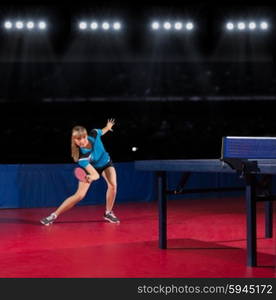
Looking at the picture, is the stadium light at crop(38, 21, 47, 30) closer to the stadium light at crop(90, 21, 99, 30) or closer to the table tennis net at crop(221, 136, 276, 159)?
the stadium light at crop(90, 21, 99, 30)

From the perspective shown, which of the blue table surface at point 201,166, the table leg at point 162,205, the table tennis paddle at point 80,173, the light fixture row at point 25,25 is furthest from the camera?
the light fixture row at point 25,25

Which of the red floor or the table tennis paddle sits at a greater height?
the table tennis paddle

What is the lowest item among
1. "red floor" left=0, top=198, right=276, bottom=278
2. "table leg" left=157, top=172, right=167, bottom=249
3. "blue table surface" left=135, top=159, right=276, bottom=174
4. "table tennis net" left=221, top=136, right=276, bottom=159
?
"red floor" left=0, top=198, right=276, bottom=278

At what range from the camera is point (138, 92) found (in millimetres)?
22156

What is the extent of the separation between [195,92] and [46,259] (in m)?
16.0

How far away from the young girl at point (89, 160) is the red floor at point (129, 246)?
431 mm

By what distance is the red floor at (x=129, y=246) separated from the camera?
6234 mm

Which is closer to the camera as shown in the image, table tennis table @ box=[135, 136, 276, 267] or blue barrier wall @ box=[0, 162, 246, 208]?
table tennis table @ box=[135, 136, 276, 267]

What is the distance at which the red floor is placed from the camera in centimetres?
623

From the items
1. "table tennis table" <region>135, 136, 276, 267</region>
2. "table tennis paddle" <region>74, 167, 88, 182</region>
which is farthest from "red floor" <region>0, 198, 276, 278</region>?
"table tennis paddle" <region>74, 167, 88, 182</region>

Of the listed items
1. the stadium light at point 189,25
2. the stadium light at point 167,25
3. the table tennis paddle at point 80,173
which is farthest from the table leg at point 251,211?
the stadium light at point 167,25

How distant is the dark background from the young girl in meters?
10.2

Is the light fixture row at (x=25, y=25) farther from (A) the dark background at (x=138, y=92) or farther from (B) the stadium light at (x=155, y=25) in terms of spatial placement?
(B) the stadium light at (x=155, y=25)
